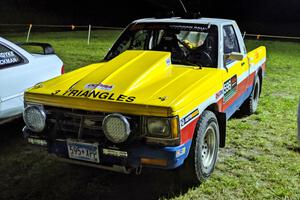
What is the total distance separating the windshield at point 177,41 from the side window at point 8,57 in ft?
3.82

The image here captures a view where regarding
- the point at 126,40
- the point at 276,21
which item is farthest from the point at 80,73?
the point at 276,21

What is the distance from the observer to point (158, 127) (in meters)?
3.42

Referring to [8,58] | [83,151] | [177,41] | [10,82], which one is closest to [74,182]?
[83,151]

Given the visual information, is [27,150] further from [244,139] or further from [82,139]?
[244,139]

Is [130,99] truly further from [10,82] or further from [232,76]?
[10,82]

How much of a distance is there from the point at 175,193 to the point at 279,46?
13.5 m

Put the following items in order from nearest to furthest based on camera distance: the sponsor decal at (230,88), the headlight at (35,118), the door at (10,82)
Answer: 1. the headlight at (35,118)
2. the sponsor decal at (230,88)
3. the door at (10,82)

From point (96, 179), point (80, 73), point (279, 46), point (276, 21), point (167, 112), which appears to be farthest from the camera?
point (276, 21)

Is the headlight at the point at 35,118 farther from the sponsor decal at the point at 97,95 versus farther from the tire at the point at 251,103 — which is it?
the tire at the point at 251,103

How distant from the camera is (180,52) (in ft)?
15.5

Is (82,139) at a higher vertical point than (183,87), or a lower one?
lower

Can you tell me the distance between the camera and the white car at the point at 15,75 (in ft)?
15.9

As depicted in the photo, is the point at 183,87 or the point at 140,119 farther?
the point at 183,87

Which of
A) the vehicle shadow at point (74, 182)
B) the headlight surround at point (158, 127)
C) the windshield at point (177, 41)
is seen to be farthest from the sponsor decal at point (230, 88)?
the headlight surround at point (158, 127)
